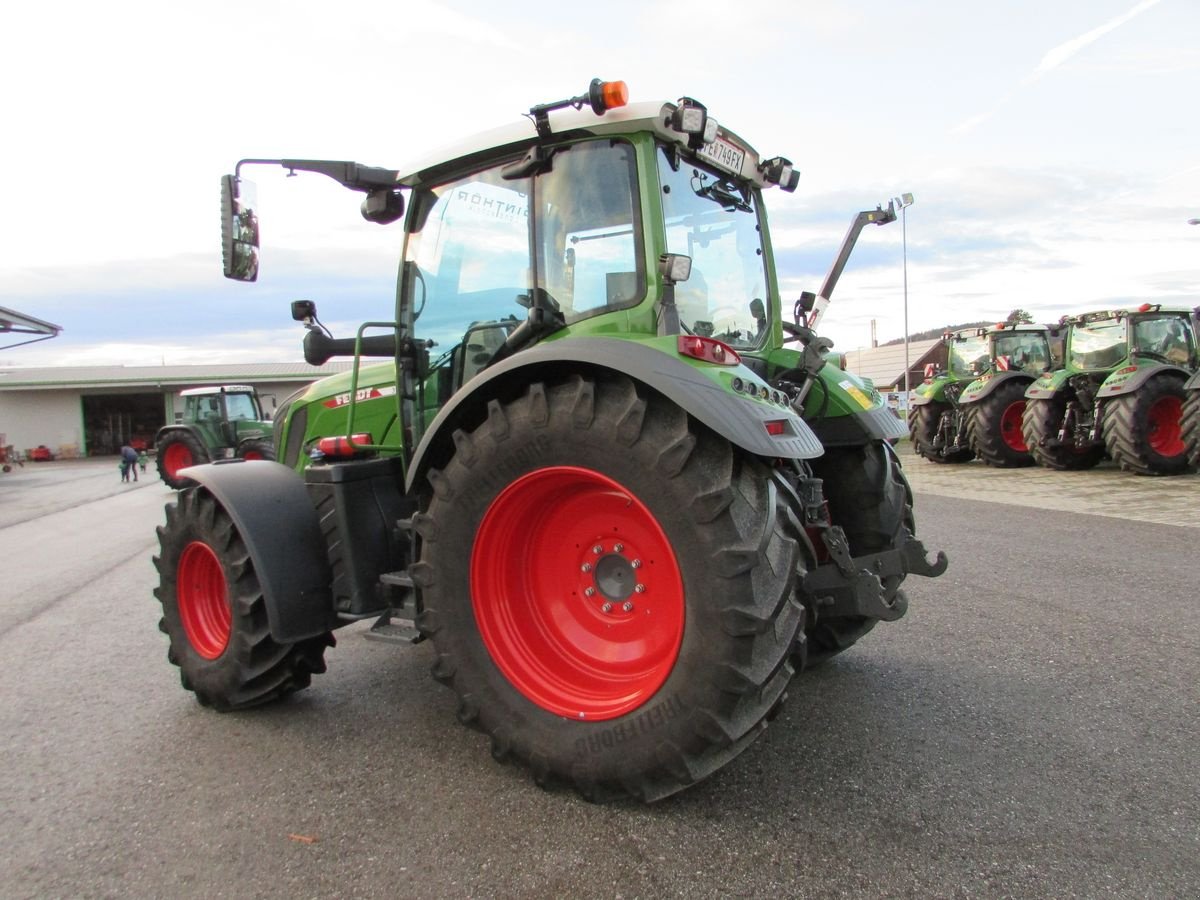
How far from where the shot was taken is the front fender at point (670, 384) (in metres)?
2.40

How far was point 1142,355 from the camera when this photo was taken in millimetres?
12734

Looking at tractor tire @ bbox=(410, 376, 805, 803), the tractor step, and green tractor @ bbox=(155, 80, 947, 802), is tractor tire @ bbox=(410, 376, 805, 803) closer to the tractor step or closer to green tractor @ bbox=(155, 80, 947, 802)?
green tractor @ bbox=(155, 80, 947, 802)

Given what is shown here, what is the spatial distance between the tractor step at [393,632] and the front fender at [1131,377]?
38.0 feet

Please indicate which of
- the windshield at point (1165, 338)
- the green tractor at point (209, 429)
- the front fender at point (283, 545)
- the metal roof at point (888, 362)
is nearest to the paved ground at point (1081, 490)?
the windshield at point (1165, 338)

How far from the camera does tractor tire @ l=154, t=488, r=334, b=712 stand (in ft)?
11.1

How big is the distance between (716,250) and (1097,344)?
1241 centimetres

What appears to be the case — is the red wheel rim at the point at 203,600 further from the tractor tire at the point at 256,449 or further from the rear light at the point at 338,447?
the tractor tire at the point at 256,449

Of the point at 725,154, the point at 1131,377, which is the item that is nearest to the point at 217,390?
the point at 1131,377

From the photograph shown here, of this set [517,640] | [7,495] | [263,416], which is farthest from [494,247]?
[7,495]

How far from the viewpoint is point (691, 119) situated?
2807mm

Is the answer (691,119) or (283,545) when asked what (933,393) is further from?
(283,545)

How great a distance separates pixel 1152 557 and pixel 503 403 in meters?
5.59

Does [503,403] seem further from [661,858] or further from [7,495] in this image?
[7,495]

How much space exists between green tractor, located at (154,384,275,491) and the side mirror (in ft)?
50.9
